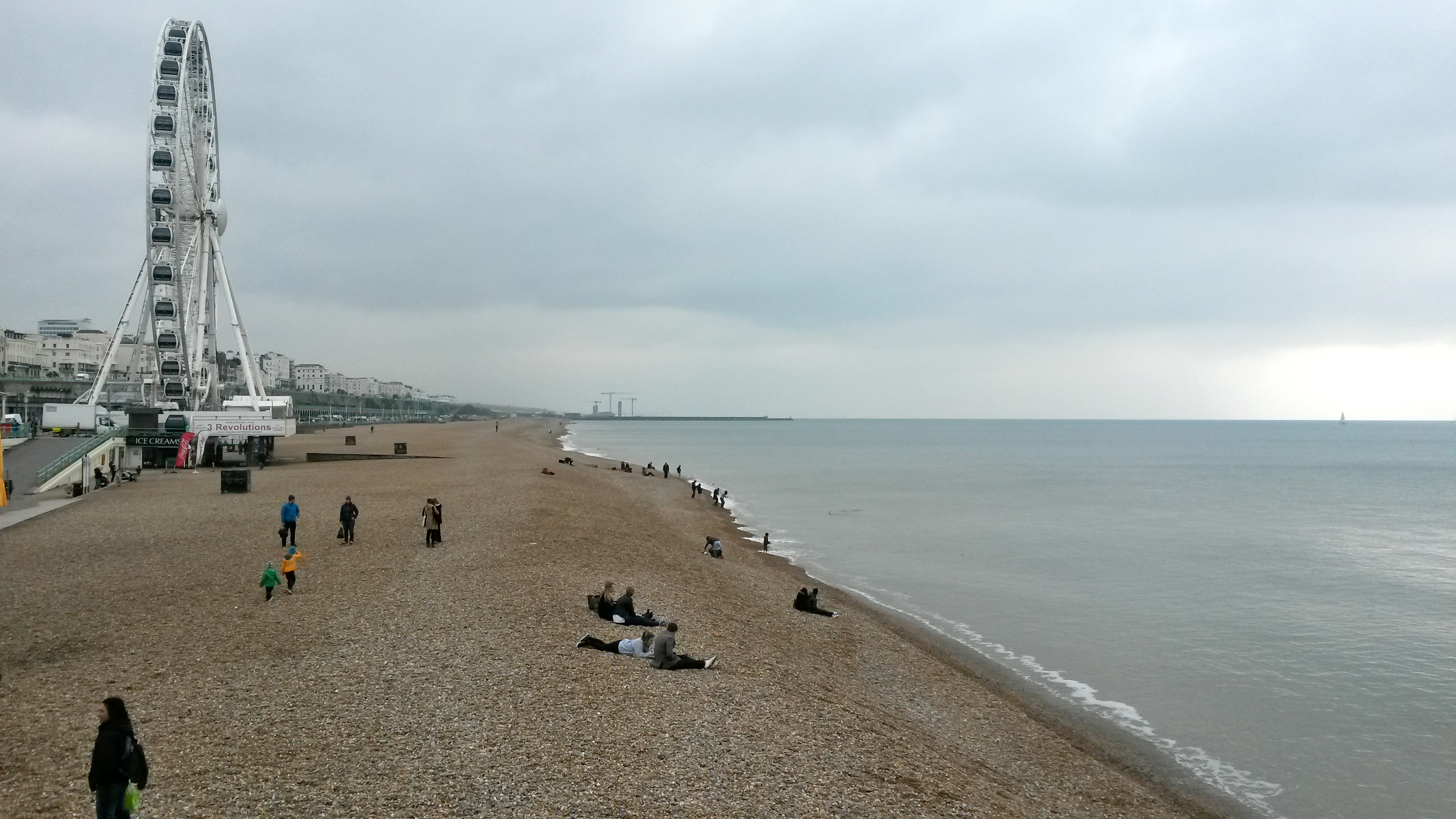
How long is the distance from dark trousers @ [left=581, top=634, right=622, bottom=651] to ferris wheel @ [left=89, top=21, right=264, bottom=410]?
41.5m

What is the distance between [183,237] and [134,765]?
5007 centimetres

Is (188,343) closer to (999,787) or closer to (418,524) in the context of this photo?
(418,524)

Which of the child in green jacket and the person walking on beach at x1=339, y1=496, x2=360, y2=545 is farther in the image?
the person walking on beach at x1=339, y1=496, x2=360, y2=545

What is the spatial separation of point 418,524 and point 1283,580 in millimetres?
25755

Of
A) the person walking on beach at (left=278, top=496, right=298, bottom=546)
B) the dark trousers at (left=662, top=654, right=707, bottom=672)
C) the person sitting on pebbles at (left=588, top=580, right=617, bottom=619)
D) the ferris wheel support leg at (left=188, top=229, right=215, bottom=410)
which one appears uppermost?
the ferris wheel support leg at (left=188, top=229, right=215, bottom=410)

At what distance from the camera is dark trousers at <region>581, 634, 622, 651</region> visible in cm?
1201

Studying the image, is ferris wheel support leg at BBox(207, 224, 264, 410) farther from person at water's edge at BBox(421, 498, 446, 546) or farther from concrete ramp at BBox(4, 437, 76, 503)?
person at water's edge at BBox(421, 498, 446, 546)

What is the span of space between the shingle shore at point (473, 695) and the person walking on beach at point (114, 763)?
0.88 m

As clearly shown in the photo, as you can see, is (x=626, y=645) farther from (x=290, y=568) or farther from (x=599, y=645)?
(x=290, y=568)

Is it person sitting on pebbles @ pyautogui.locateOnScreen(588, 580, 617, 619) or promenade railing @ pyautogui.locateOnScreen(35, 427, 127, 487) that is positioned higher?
promenade railing @ pyautogui.locateOnScreen(35, 427, 127, 487)

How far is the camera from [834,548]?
30.5 m

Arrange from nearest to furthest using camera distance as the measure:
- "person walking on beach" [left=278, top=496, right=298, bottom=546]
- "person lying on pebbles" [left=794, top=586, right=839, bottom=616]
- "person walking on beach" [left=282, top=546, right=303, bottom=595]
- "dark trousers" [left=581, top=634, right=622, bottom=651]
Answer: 1. "dark trousers" [left=581, top=634, right=622, bottom=651]
2. "person walking on beach" [left=282, top=546, right=303, bottom=595]
3. "person walking on beach" [left=278, top=496, right=298, bottom=546]
4. "person lying on pebbles" [left=794, top=586, right=839, bottom=616]

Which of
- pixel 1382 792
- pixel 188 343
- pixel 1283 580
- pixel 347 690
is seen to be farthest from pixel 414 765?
pixel 188 343

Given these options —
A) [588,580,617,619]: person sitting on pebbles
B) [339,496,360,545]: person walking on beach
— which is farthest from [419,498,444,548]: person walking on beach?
[588,580,617,619]: person sitting on pebbles
